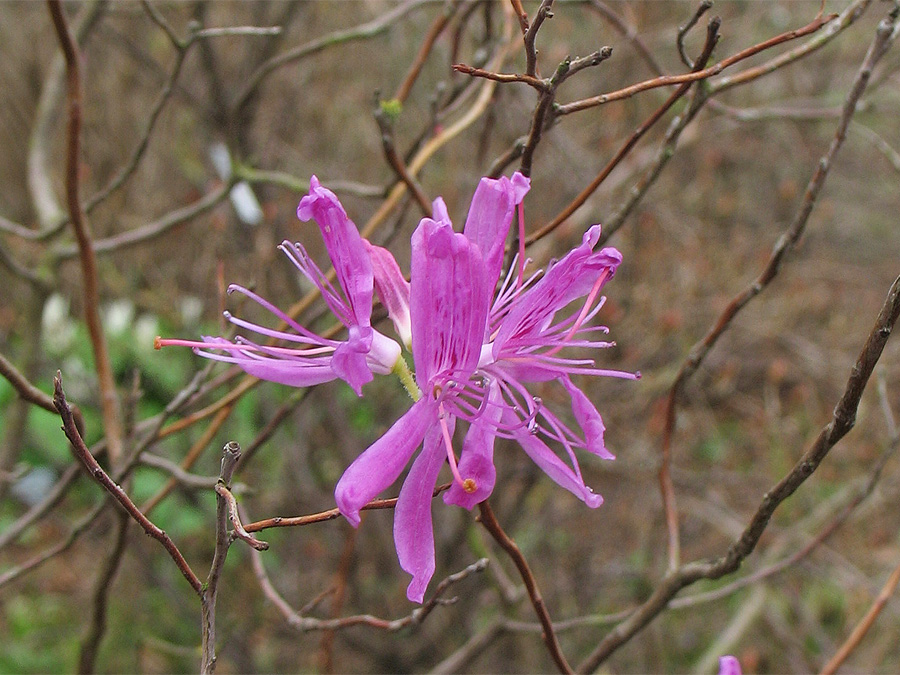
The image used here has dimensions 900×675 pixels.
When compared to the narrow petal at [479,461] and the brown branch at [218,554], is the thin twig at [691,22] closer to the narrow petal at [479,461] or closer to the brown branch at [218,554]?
the narrow petal at [479,461]

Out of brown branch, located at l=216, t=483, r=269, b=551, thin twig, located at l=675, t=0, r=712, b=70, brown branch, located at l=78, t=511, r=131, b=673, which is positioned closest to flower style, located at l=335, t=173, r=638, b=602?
brown branch, located at l=216, t=483, r=269, b=551

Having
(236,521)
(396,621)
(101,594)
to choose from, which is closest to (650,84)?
(236,521)

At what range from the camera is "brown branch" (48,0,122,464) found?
5.11ft

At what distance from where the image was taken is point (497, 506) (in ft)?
11.5

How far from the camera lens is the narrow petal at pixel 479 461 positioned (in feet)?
3.21

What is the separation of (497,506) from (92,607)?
7.02 feet

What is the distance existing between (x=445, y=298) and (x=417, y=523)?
0.28 meters

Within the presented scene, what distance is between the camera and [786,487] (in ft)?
3.57

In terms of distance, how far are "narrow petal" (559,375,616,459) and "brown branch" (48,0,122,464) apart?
0.92 m

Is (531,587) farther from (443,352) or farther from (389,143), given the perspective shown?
(389,143)

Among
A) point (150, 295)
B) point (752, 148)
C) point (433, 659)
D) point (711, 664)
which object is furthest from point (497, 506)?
point (752, 148)

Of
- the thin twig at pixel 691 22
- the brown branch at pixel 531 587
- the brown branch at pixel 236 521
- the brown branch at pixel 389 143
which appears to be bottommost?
the brown branch at pixel 531 587

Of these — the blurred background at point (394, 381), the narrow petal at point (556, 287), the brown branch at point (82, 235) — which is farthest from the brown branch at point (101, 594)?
the blurred background at point (394, 381)

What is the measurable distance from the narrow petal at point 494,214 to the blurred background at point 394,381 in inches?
64.0
